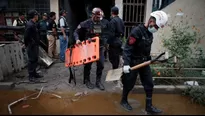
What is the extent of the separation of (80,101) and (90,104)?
9.9 inches

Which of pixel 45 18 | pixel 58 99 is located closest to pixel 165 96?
pixel 58 99

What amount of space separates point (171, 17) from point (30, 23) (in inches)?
198

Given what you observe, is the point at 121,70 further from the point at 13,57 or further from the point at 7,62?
the point at 13,57

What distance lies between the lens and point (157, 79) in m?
5.27

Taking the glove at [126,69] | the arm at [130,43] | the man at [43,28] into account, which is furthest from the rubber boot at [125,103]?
the man at [43,28]

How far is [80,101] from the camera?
438cm

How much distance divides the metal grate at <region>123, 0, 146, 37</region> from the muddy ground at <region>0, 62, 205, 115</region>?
12.2 ft

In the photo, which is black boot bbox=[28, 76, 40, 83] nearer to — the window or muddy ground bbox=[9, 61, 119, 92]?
muddy ground bbox=[9, 61, 119, 92]

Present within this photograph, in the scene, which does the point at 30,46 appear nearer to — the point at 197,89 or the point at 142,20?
the point at 197,89

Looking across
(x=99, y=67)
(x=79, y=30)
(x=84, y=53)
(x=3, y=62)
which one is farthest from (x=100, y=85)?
(x=3, y=62)

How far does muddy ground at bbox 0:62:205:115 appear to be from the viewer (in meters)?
4.01

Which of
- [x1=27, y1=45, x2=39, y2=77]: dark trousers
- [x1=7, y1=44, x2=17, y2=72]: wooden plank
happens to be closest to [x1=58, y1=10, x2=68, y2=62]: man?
[x1=7, y1=44, x2=17, y2=72]: wooden plank

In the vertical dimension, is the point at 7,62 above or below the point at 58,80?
above

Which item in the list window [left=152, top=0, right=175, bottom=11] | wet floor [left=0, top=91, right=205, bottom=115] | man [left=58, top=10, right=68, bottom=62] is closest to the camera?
wet floor [left=0, top=91, right=205, bottom=115]
